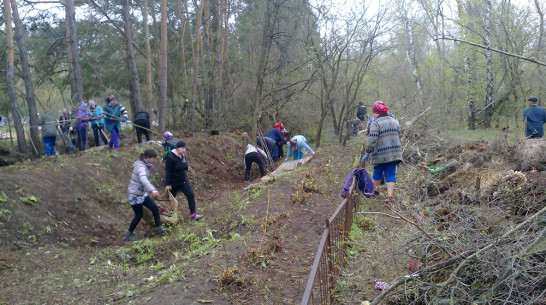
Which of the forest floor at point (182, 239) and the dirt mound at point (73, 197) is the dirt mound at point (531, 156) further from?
the dirt mound at point (73, 197)

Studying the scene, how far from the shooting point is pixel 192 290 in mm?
5156

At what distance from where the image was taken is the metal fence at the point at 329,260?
389 centimetres

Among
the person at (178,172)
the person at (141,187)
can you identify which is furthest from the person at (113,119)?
the person at (141,187)

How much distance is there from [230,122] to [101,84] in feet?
25.2

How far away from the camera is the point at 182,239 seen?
8.05m

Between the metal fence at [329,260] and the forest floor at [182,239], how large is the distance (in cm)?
23

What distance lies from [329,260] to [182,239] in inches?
152

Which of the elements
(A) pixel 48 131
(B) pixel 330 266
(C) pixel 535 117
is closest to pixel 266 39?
(A) pixel 48 131

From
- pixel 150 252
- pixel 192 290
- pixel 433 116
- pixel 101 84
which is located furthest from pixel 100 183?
pixel 101 84

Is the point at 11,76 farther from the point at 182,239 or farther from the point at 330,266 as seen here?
the point at 330,266

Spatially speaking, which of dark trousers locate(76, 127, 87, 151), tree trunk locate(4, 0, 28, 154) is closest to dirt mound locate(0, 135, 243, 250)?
dark trousers locate(76, 127, 87, 151)

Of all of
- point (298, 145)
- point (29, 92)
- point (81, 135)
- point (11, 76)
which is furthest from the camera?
point (29, 92)

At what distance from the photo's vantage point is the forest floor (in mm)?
5188

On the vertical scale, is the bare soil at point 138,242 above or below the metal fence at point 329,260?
below
